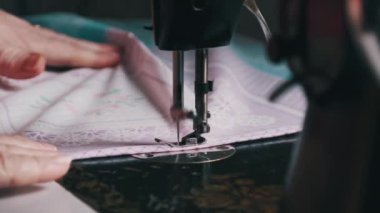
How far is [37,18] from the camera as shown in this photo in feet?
5.11

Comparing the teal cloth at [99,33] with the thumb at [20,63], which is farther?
the teal cloth at [99,33]

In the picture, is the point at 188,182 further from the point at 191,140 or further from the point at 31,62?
the point at 31,62

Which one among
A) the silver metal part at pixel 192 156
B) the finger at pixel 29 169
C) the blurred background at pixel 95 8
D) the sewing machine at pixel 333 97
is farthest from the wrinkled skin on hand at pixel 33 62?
the blurred background at pixel 95 8

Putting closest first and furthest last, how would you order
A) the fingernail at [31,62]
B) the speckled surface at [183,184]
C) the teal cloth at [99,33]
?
the speckled surface at [183,184] < the fingernail at [31,62] < the teal cloth at [99,33]

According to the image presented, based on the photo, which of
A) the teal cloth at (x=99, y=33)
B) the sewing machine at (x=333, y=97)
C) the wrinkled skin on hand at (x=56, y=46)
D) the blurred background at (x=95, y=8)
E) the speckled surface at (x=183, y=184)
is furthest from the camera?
the blurred background at (x=95, y=8)

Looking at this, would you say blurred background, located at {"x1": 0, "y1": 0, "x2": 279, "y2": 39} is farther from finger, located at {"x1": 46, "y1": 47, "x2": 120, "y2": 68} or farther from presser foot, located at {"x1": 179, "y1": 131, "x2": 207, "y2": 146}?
presser foot, located at {"x1": 179, "y1": 131, "x2": 207, "y2": 146}

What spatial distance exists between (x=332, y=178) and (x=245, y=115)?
526 millimetres

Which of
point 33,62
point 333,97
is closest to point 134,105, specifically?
point 33,62

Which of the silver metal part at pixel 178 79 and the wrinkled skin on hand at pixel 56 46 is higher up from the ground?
the wrinkled skin on hand at pixel 56 46

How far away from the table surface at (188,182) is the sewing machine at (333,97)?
0.17m

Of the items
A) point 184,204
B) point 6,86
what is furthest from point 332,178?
point 6,86

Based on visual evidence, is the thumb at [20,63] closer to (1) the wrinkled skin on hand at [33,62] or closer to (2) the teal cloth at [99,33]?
(1) the wrinkled skin on hand at [33,62]

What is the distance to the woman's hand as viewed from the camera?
2.14 ft

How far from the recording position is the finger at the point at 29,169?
652 mm
